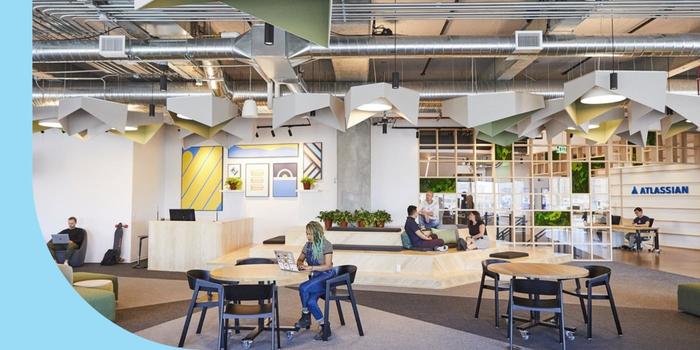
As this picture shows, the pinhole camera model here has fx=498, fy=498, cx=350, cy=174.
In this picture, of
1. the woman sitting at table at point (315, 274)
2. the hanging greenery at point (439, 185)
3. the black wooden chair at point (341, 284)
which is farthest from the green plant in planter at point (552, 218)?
the woman sitting at table at point (315, 274)

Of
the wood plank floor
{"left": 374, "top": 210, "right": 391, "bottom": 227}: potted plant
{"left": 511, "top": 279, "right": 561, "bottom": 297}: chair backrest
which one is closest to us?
{"left": 511, "top": 279, "right": 561, "bottom": 297}: chair backrest

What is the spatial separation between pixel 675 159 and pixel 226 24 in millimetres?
14338

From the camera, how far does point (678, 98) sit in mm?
5664

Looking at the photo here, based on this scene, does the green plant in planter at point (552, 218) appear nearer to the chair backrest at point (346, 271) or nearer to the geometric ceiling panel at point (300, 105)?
the geometric ceiling panel at point (300, 105)

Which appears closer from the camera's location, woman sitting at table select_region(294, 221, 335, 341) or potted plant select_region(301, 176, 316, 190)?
woman sitting at table select_region(294, 221, 335, 341)

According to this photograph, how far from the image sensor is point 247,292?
197 inches

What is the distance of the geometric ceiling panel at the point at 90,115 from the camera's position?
6.17 m

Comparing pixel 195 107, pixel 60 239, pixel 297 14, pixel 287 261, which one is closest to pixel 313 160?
pixel 60 239

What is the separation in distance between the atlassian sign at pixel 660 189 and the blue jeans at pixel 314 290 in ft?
49.0

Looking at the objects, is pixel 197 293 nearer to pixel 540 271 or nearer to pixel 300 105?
pixel 300 105

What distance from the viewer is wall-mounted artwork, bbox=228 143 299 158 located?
13.5 m

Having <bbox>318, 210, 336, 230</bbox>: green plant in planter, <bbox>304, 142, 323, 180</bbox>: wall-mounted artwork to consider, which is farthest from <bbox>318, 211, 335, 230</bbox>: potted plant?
<bbox>304, 142, 323, 180</bbox>: wall-mounted artwork

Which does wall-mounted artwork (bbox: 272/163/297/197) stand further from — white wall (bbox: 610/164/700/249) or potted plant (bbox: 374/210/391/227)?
white wall (bbox: 610/164/700/249)

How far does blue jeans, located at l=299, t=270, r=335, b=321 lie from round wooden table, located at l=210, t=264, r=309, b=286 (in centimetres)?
41
